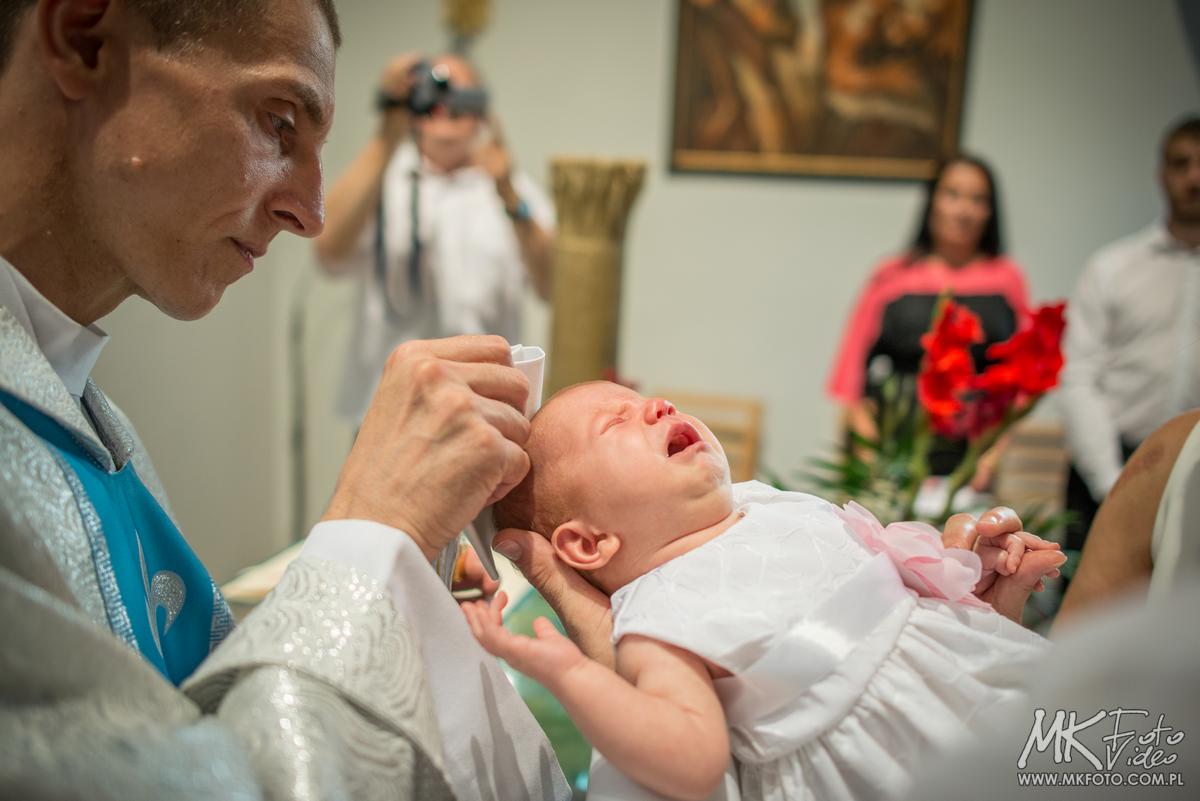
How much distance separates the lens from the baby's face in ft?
3.26

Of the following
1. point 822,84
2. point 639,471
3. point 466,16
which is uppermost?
point 466,16

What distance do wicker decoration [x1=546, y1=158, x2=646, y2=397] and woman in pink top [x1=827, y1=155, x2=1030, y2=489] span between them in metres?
1.22

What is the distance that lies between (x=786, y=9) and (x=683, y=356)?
5.58 ft

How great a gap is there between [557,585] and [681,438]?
237 millimetres

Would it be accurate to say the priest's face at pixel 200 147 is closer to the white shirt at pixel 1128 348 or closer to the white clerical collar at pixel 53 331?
the white clerical collar at pixel 53 331

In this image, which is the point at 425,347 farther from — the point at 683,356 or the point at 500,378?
the point at 683,356

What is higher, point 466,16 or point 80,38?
point 466,16

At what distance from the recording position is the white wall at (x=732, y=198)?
3.82 meters

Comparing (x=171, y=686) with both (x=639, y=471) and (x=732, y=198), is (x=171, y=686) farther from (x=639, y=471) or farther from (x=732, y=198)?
(x=732, y=198)

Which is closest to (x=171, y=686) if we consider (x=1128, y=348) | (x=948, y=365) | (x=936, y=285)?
(x=948, y=365)

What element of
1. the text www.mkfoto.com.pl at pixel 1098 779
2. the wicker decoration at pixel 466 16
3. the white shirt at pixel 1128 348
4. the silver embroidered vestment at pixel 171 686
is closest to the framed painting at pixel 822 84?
the wicker decoration at pixel 466 16

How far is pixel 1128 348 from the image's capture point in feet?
6.88

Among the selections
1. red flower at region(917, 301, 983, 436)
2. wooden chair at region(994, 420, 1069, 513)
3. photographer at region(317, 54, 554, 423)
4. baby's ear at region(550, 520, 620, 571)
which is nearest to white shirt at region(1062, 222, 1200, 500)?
red flower at region(917, 301, 983, 436)

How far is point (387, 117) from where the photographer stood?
2799mm
